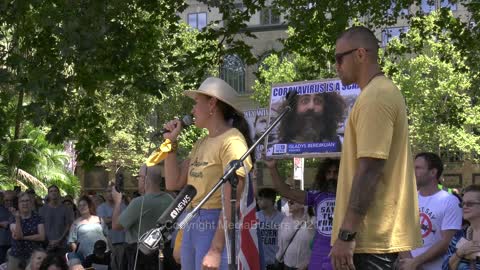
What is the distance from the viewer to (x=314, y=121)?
6.43m

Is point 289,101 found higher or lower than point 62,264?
higher

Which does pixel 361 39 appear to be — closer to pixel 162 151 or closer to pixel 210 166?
pixel 210 166

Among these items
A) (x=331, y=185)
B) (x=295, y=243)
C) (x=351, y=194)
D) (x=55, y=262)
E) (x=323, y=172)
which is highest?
(x=323, y=172)

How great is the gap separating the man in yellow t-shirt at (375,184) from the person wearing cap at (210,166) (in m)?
1.06

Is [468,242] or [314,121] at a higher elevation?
[314,121]

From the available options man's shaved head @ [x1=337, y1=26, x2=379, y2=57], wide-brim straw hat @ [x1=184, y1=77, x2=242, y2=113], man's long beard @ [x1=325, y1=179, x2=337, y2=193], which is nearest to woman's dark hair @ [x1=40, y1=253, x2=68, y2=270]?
man's long beard @ [x1=325, y1=179, x2=337, y2=193]

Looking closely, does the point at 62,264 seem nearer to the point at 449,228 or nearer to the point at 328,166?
the point at 328,166

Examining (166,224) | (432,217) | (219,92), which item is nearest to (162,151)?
(219,92)

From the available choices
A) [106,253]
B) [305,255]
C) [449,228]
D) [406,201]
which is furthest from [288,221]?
[406,201]

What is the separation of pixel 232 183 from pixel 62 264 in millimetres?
3932

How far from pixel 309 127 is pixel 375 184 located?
2.90 metres

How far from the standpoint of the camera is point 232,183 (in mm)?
4469

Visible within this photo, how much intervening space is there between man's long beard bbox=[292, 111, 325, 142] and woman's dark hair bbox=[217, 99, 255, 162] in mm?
1251

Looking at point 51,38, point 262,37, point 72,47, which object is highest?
point 262,37
